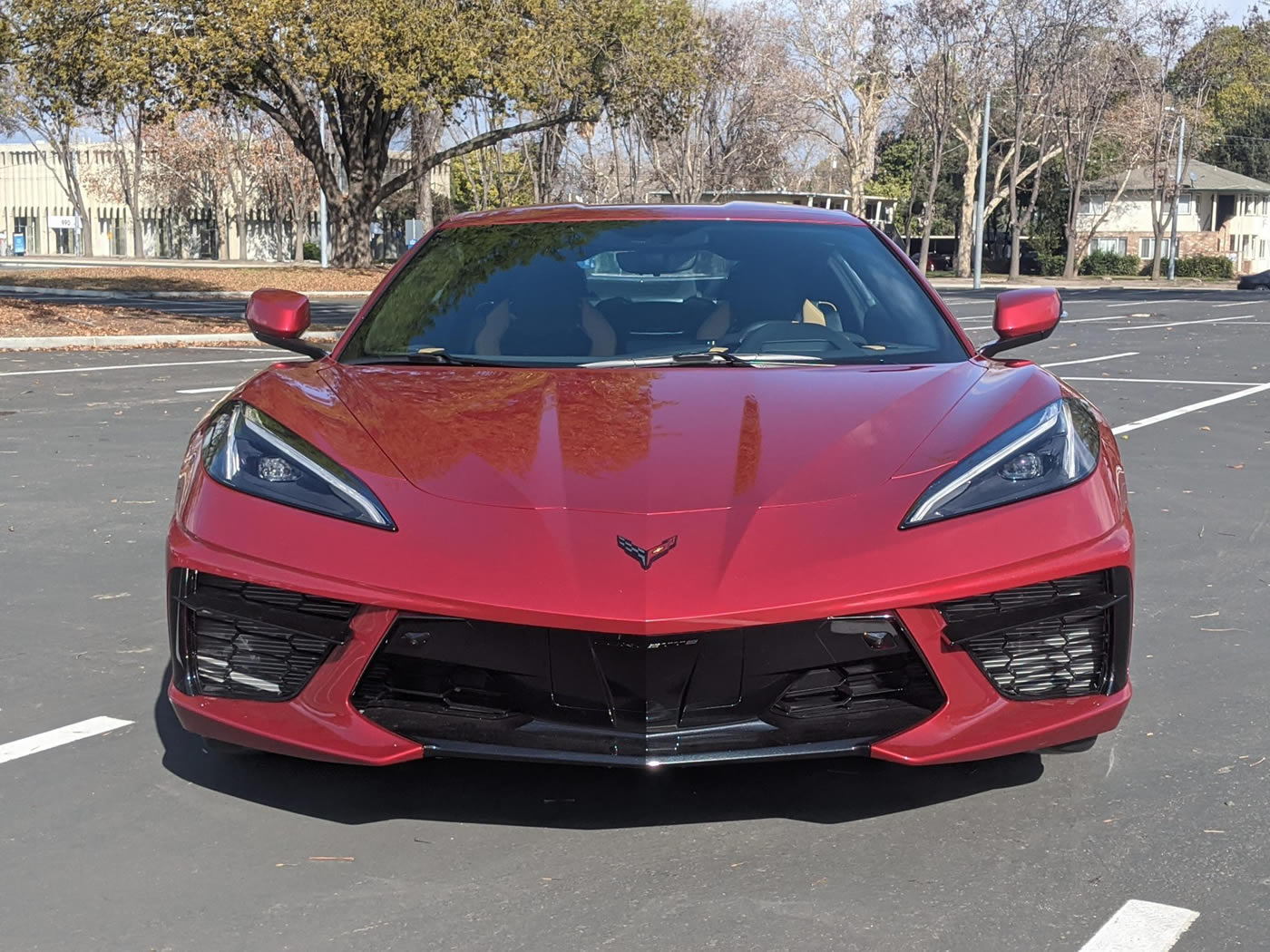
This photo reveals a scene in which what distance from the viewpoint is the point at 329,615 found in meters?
2.97

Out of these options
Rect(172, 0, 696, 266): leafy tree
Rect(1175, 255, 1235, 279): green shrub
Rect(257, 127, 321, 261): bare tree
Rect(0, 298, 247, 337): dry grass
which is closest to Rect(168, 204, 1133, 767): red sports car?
Rect(0, 298, 247, 337): dry grass

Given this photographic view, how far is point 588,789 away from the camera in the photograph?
11.1 ft

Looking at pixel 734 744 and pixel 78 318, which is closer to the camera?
pixel 734 744

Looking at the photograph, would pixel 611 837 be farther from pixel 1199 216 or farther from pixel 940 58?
pixel 1199 216

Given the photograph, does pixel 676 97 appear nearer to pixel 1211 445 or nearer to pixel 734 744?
pixel 1211 445

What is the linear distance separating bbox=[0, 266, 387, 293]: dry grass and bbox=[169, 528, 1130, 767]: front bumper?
2751 cm

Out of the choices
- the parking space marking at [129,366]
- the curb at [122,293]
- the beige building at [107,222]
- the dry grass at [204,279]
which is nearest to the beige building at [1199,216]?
the beige building at [107,222]

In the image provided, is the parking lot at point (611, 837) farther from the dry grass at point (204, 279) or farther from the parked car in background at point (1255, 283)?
the parked car in background at point (1255, 283)

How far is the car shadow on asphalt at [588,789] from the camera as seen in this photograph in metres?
3.25

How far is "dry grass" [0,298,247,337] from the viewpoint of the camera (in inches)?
699

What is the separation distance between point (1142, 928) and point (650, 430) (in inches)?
56.9

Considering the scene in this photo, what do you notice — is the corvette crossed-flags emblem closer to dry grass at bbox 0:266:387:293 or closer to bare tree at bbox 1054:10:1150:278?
dry grass at bbox 0:266:387:293

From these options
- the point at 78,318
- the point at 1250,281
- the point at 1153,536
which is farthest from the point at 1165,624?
the point at 1250,281

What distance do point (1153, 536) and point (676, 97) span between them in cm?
3313
